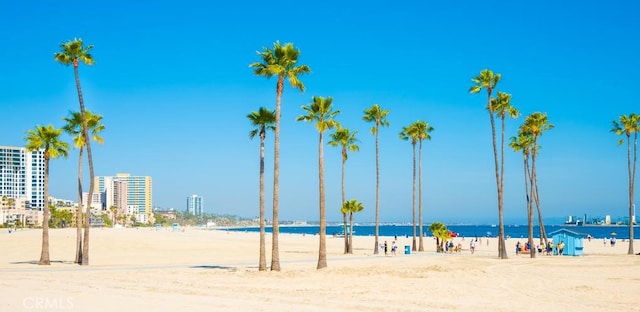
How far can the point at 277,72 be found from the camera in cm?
3275

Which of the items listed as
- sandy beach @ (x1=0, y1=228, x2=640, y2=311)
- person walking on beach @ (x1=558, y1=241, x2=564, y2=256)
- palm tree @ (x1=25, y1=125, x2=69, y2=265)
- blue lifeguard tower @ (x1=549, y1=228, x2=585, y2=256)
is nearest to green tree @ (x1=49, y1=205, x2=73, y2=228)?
palm tree @ (x1=25, y1=125, x2=69, y2=265)

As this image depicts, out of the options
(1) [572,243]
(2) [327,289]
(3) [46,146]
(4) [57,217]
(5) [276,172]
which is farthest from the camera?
(4) [57,217]

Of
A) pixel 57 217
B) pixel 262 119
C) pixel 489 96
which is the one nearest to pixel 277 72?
pixel 262 119

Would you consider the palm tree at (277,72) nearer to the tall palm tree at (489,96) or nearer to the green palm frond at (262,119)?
the green palm frond at (262,119)

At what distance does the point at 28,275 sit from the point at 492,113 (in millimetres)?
33468

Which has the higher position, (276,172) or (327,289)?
(276,172)

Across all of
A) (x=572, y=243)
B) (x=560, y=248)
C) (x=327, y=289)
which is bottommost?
(x=560, y=248)

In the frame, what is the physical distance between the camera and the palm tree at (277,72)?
32625mm

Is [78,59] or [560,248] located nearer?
[78,59]

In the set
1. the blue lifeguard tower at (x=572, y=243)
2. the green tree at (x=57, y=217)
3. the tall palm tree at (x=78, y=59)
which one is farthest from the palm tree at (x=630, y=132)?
the green tree at (x=57, y=217)

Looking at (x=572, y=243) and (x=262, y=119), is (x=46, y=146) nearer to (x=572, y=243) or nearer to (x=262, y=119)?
(x=262, y=119)

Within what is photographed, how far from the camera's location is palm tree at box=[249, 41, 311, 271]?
32.6 m

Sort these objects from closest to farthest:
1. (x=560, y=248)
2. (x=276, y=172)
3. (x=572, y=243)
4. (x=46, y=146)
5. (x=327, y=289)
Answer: (x=327, y=289), (x=276, y=172), (x=46, y=146), (x=572, y=243), (x=560, y=248)

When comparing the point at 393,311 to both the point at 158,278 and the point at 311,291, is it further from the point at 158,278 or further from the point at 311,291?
the point at 158,278
